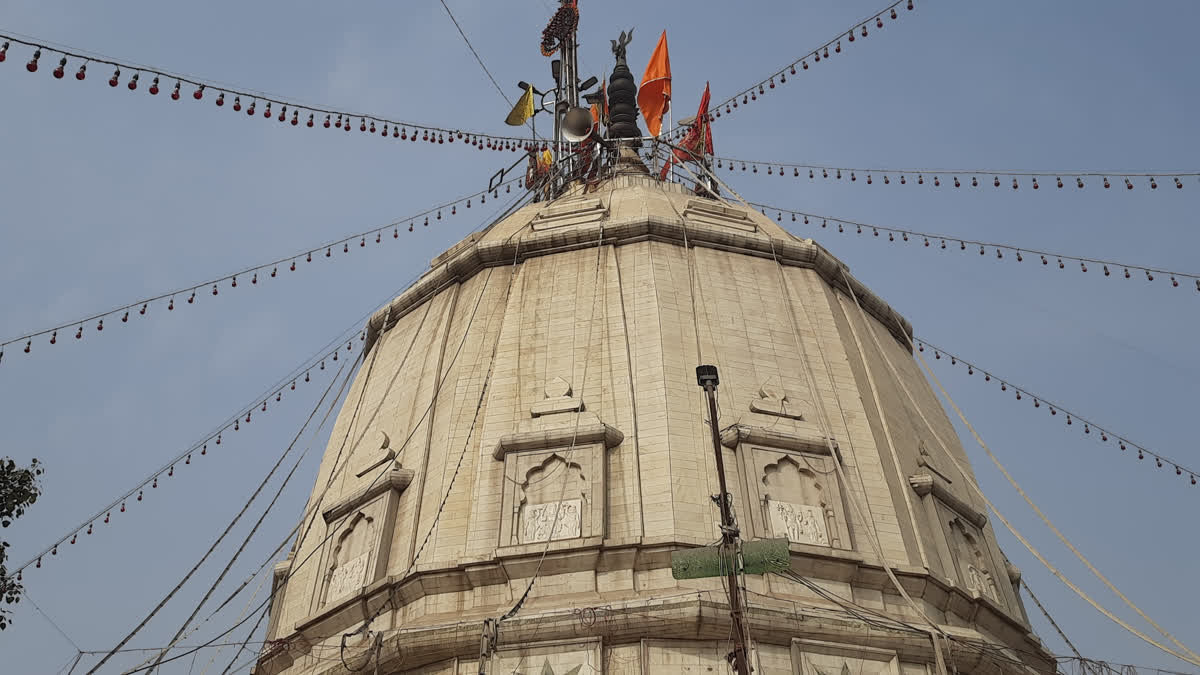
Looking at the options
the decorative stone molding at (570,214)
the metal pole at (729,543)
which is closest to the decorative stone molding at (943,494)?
the metal pole at (729,543)

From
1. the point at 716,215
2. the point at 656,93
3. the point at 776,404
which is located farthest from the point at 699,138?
the point at 776,404

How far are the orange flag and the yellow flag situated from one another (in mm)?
3117

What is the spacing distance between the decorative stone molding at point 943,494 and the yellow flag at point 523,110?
1746 centimetres

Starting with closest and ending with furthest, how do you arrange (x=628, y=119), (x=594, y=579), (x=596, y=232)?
(x=594, y=579), (x=596, y=232), (x=628, y=119)

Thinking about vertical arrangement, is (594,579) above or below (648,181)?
below

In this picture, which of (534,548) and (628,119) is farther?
(628,119)

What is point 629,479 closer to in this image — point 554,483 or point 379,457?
point 554,483

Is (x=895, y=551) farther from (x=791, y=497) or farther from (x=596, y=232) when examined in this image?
(x=596, y=232)

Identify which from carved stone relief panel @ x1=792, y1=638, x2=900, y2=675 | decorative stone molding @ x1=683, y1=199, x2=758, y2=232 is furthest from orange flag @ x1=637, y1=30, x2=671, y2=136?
carved stone relief panel @ x1=792, y1=638, x2=900, y2=675

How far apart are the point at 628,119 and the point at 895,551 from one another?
59.7 feet

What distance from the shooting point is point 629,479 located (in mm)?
20141

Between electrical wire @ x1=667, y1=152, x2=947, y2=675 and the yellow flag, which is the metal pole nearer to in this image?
electrical wire @ x1=667, y1=152, x2=947, y2=675

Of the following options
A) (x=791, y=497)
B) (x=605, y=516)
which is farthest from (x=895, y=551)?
(x=605, y=516)

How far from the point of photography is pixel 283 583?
2209 cm
